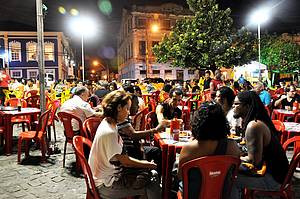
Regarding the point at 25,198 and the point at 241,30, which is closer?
the point at 25,198

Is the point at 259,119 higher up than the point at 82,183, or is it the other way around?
the point at 259,119

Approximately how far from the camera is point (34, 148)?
7461mm

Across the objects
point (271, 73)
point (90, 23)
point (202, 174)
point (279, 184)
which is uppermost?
point (90, 23)

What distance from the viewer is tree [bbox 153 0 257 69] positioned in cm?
2466

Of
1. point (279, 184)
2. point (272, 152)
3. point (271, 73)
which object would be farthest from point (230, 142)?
point (271, 73)

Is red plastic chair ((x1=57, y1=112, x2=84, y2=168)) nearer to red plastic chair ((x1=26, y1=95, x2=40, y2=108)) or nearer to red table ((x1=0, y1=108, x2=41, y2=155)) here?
red table ((x1=0, y1=108, x2=41, y2=155))

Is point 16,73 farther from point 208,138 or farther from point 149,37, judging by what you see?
point 208,138

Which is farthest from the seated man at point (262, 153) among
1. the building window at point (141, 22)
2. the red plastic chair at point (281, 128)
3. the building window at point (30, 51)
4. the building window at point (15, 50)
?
the building window at point (15, 50)

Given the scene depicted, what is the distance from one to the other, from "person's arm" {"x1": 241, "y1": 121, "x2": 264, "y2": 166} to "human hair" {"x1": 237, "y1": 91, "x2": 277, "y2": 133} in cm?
14

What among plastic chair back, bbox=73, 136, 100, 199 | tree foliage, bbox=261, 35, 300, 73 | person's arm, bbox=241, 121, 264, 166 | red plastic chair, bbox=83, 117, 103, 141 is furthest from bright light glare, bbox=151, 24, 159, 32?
plastic chair back, bbox=73, 136, 100, 199

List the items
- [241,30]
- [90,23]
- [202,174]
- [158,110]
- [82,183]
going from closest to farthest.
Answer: [202,174] < [82,183] < [158,110] < [90,23] < [241,30]

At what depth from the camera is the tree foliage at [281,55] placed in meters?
33.0

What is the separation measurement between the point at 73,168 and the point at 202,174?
13.3ft

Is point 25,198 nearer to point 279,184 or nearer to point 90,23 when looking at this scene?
point 279,184
